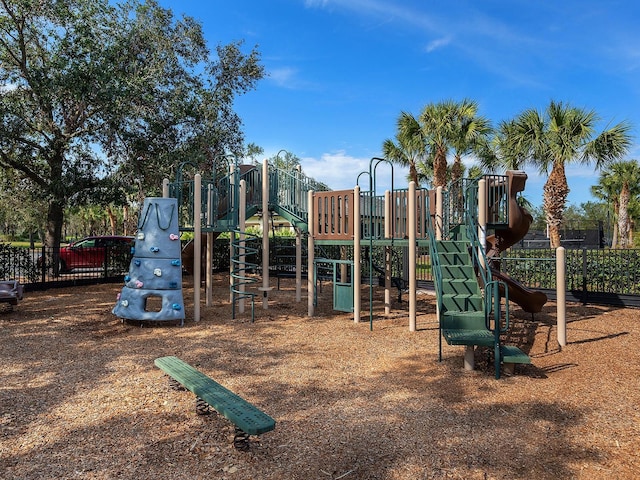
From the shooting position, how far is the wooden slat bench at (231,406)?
3.05 meters

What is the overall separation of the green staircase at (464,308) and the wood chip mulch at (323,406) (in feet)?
1.32

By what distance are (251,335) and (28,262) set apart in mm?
9813

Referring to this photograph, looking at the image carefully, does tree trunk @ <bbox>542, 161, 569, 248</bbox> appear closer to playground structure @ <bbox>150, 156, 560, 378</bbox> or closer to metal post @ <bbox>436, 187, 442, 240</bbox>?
playground structure @ <bbox>150, 156, 560, 378</bbox>

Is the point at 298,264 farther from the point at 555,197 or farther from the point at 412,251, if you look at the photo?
the point at 555,197

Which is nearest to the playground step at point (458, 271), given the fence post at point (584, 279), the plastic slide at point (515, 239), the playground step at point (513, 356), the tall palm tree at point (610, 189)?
the plastic slide at point (515, 239)

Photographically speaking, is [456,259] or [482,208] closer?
[456,259]

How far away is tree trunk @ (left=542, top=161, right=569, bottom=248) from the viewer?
611 inches

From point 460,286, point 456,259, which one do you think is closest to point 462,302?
point 460,286

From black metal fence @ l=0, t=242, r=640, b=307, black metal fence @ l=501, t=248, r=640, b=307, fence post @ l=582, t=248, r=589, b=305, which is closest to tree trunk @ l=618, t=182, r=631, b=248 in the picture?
black metal fence @ l=0, t=242, r=640, b=307

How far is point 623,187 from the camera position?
91.1ft

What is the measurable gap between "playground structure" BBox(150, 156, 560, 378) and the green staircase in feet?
0.05

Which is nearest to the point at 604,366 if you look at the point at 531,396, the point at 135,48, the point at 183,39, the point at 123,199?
the point at 531,396

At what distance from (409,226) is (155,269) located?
4.96 m

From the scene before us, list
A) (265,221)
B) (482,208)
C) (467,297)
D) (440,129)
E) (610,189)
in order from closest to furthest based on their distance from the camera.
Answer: (467,297) < (482,208) < (265,221) < (440,129) < (610,189)
